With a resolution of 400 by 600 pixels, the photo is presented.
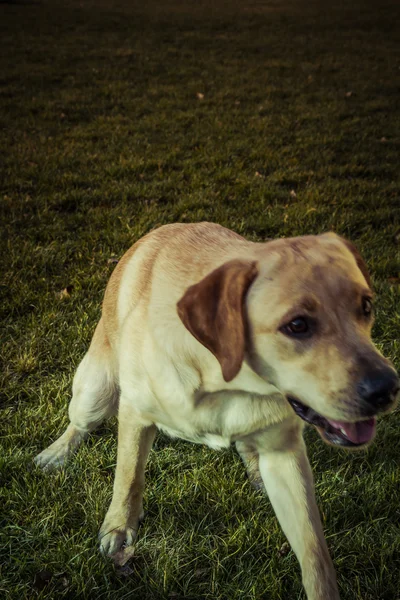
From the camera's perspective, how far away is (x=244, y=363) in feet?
7.16

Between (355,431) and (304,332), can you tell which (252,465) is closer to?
(355,431)

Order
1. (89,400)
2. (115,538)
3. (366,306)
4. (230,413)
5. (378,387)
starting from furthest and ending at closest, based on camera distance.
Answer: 1. (89,400)
2. (115,538)
3. (230,413)
4. (366,306)
5. (378,387)

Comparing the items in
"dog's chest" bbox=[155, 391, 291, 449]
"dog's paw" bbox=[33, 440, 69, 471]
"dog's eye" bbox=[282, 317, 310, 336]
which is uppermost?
"dog's eye" bbox=[282, 317, 310, 336]

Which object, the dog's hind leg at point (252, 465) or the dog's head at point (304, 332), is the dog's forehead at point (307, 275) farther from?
the dog's hind leg at point (252, 465)

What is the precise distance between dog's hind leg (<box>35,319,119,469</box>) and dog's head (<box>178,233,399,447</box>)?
3.56 ft

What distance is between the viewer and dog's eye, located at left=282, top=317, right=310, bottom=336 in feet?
6.50

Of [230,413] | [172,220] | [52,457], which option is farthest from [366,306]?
[172,220]

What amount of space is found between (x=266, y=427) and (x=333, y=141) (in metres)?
6.81

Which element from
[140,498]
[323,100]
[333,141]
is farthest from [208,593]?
[323,100]

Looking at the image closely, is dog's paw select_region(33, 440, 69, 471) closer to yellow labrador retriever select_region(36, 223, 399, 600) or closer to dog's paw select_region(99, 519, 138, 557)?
yellow labrador retriever select_region(36, 223, 399, 600)

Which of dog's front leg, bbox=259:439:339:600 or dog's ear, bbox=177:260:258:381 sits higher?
dog's ear, bbox=177:260:258:381

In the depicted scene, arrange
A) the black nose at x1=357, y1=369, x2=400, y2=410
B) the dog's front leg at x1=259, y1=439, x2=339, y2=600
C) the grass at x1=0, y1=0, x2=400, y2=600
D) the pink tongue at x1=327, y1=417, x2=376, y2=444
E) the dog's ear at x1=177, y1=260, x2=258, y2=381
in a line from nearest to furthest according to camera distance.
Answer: the black nose at x1=357, y1=369, x2=400, y2=410
the dog's ear at x1=177, y1=260, x2=258, y2=381
the pink tongue at x1=327, y1=417, x2=376, y2=444
the dog's front leg at x1=259, y1=439, x2=339, y2=600
the grass at x1=0, y1=0, x2=400, y2=600

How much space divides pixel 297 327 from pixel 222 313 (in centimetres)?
28

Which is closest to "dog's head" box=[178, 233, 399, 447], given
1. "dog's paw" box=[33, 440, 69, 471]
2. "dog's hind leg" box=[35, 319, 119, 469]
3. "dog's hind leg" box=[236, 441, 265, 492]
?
"dog's hind leg" box=[236, 441, 265, 492]
